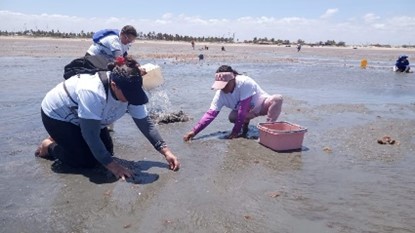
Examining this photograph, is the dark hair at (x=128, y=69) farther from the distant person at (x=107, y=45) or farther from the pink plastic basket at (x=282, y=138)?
the pink plastic basket at (x=282, y=138)

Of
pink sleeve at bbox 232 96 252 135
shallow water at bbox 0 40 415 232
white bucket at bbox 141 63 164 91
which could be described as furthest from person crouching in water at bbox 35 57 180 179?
white bucket at bbox 141 63 164 91

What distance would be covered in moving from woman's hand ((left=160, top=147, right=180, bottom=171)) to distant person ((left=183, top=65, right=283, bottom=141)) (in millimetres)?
1409

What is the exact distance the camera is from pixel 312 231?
3.43 metres

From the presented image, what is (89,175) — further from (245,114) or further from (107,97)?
(245,114)

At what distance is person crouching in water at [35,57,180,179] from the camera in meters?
4.02

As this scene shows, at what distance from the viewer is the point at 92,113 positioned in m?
4.05

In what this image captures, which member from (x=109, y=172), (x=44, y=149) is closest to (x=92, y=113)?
(x=109, y=172)

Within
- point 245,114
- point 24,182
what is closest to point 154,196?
point 24,182

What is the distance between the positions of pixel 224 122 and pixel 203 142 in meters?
1.55

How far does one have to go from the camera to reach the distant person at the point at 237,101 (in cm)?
614

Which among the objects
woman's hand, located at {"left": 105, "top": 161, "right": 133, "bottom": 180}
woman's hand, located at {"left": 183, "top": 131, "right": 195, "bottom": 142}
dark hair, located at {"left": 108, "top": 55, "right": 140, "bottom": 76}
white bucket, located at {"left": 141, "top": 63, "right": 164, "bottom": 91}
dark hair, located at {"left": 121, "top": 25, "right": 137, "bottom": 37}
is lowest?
woman's hand, located at {"left": 183, "top": 131, "right": 195, "bottom": 142}

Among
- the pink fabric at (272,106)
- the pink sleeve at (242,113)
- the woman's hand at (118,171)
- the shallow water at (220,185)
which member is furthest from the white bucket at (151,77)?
the woman's hand at (118,171)

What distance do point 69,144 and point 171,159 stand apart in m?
1.17

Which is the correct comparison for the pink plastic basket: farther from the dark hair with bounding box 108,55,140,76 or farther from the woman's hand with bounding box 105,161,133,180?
the dark hair with bounding box 108,55,140,76
